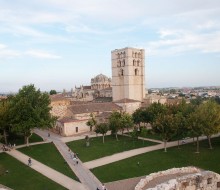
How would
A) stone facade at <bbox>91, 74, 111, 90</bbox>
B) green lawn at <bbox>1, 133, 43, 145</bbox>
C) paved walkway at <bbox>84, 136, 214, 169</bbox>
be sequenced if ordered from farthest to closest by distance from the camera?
stone facade at <bbox>91, 74, 111, 90</bbox>, green lawn at <bbox>1, 133, 43, 145</bbox>, paved walkway at <bbox>84, 136, 214, 169</bbox>

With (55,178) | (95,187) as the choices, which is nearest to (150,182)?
(95,187)

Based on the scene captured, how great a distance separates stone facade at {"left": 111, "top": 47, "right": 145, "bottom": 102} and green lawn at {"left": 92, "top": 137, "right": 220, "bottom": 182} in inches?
1540

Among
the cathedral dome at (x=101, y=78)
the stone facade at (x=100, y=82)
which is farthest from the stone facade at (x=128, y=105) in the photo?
the cathedral dome at (x=101, y=78)

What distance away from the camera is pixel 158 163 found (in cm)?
3300

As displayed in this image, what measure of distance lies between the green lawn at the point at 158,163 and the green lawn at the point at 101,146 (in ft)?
15.5

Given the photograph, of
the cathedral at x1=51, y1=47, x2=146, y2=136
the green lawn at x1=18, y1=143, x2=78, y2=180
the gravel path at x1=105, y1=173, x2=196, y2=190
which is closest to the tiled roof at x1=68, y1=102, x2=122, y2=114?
the cathedral at x1=51, y1=47, x2=146, y2=136

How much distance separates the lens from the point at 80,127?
57656 mm

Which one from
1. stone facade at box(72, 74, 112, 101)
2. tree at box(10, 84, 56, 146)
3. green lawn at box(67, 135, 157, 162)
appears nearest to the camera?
green lawn at box(67, 135, 157, 162)

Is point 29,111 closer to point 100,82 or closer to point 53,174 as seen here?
point 53,174

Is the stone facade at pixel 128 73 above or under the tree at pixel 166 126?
above

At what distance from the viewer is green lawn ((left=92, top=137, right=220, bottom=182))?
3009cm

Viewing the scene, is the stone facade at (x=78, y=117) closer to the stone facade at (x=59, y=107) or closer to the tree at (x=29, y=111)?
the stone facade at (x=59, y=107)

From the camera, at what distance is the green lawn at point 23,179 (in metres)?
27.1

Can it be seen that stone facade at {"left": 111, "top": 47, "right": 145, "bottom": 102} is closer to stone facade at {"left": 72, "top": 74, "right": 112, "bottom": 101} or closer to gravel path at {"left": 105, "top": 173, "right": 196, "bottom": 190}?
stone facade at {"left": 72, "top": 74, "right": 112, "bottom": 101}
